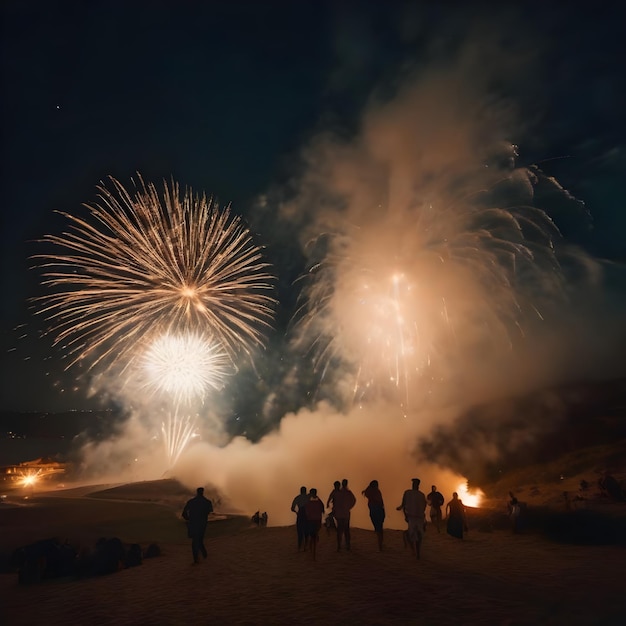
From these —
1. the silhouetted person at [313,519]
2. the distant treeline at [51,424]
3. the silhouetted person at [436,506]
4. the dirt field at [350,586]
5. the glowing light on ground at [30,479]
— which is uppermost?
the distant treeline at [51,424]

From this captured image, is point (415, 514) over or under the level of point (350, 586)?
over

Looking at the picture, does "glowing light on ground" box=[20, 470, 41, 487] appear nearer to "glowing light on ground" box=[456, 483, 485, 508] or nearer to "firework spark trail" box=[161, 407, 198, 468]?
"firework spark trail" box=[161, 407, 198, 468]

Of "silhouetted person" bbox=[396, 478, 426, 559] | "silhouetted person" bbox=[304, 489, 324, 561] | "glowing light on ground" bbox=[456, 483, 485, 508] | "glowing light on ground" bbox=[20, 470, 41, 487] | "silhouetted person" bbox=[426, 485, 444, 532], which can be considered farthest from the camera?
"glowing light on ground" bbox=[20, 470, 41, 487]

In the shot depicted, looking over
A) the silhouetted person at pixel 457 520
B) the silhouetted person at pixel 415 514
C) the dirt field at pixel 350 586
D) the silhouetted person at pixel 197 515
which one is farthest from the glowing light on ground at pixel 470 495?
the silhouetted person at pixel 197 515

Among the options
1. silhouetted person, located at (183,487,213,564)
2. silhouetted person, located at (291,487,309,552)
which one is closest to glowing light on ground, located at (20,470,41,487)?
silhouetted person, located at (183,487,213,564)

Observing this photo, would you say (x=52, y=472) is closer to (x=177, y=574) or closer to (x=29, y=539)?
(x=29, y=539)

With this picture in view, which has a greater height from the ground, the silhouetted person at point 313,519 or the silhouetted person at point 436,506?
the silhouetted person at point 436,506

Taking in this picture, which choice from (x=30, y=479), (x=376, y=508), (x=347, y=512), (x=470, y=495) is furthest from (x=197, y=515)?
(x=30, y=479)

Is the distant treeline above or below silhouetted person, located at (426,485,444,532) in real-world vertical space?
above

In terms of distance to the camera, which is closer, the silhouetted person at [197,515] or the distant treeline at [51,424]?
the silhouetted person at [197,515]

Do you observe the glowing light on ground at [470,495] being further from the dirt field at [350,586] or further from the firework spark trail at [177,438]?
the firework spark trail at [177,438]

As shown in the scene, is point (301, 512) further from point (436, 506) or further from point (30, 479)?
point (30, 479)

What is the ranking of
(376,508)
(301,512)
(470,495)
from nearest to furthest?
(376,508) < (301,512) < (470,495)

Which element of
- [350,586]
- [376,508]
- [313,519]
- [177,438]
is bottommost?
[350,586]
